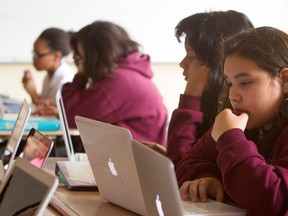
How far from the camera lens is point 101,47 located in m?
3.55

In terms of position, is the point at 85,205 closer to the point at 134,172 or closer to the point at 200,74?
the point at 134,172

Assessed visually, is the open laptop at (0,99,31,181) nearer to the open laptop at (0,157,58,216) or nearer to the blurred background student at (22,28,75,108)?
the open laptop at (0,157,58,216)

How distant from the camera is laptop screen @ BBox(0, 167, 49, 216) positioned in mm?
1055

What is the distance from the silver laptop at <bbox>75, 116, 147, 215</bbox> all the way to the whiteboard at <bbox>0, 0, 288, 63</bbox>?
3.58 metres

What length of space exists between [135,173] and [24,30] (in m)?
3.90

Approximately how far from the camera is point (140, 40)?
5.20 meters

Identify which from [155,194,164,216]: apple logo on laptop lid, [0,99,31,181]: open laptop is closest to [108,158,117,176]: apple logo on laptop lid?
[155,194,164,216]: apple logo on laptop lid

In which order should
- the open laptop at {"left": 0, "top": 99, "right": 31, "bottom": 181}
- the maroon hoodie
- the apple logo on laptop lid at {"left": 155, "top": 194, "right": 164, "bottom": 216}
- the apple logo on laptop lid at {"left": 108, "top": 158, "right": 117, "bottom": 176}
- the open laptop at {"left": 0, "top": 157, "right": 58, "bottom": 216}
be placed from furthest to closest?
the maroon hoodie → the open laptop at {"left": 0, "top": 99, "right": 31, "bottom": 181} → the apple logo on laptop lid at {"left": 108, "top": 158, "right": 117, "bottom": 176} → the apple logo on laptop lid at {"left": 155, "top": 194, "right": 164, "bottom": 216} → the open laptop at {"left": 0, "top": 157, "right": 58, "bottom": 216}

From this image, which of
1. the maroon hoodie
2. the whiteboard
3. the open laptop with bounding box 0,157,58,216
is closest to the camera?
the open laptop with bounding box 0,157,58,216

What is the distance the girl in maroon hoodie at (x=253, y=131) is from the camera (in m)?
1.38

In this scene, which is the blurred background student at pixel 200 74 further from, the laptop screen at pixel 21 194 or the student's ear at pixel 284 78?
the laptop screen at pixel 21 194

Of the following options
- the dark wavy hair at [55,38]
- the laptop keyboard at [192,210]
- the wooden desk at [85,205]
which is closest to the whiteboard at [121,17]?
the dark wavy hair at [55,38]

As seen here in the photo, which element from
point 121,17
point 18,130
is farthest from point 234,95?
point 121,17

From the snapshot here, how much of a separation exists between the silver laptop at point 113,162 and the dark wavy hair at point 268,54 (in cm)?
35
